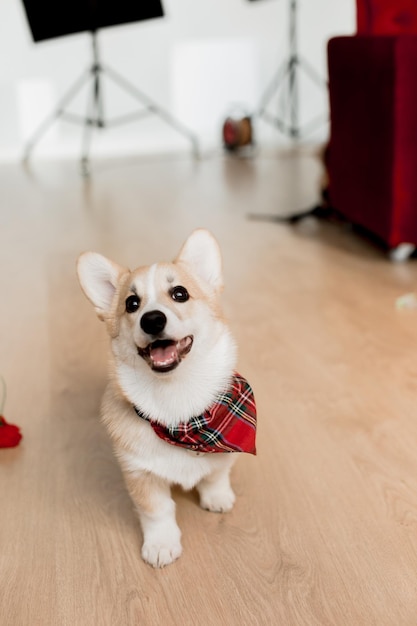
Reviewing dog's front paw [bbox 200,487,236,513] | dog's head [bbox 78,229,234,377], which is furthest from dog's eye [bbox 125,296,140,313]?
dog's front paw [bbox 200,487,236,513]

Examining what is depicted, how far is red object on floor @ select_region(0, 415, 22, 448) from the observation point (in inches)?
56.8

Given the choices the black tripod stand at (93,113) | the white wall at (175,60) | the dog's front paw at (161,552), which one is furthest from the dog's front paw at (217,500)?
the white wall at (175,60)

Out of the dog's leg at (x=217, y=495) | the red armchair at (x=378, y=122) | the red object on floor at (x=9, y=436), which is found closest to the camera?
the dog's leg at (x=217, y=495)

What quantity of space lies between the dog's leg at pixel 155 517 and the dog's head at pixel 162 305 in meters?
0.19

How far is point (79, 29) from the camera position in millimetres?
4281

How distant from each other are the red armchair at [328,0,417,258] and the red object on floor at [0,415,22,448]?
4.92ft

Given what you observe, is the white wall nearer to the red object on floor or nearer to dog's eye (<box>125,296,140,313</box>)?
the red object on floor

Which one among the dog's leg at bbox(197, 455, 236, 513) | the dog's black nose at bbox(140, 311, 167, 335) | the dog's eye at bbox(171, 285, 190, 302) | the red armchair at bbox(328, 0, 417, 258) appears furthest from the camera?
the red armchair at bbox(328, 0, 417, 258)

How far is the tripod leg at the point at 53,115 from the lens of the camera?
5091 mm

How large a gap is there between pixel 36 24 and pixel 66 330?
3.00 metres

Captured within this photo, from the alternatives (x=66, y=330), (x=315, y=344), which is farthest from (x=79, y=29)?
(x=315, y=344)

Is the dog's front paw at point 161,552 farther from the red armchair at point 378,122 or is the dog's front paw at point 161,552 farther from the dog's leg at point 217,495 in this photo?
the red armchair at point 378,122

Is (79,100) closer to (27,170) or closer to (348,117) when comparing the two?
(27,170)

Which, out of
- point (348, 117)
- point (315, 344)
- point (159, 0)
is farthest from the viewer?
point (159, 0)
